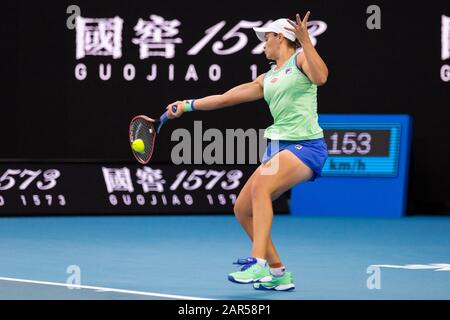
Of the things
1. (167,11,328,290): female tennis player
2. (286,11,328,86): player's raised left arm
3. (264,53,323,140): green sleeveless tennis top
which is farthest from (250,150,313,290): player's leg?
(286,11,328,86): player's raised left arm

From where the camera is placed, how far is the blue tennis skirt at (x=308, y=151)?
23.2 ft

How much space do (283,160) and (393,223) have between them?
5.85 metres

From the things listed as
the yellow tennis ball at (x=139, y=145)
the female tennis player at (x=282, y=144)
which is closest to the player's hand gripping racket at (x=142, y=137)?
the yellow tennis ball at (x=139, y=145)

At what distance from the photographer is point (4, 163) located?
1302 centimetres

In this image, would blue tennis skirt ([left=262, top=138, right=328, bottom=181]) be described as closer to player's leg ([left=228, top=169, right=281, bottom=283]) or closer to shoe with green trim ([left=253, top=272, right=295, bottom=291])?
player's leg ([left=228, top=169, right=281, bottom=283])

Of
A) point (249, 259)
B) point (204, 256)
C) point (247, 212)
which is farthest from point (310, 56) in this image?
point (204, 256)

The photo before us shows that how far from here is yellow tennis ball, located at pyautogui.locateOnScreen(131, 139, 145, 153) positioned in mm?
7691

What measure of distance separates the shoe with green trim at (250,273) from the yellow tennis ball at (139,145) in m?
1.25

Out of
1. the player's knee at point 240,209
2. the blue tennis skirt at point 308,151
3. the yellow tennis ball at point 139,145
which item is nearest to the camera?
the blue tennis skirt at point 308,151

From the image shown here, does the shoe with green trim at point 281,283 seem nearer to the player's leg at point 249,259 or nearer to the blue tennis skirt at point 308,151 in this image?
the player's leg at point 249,259

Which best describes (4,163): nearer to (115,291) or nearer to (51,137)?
(51,137)

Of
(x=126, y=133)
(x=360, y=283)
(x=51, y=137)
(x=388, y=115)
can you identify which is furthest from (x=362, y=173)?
(x=360, y=283)

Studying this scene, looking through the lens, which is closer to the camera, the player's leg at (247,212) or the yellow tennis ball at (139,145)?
the player's leg at (247,212)

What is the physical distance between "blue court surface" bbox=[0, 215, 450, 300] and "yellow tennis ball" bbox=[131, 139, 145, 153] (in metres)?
0.88
